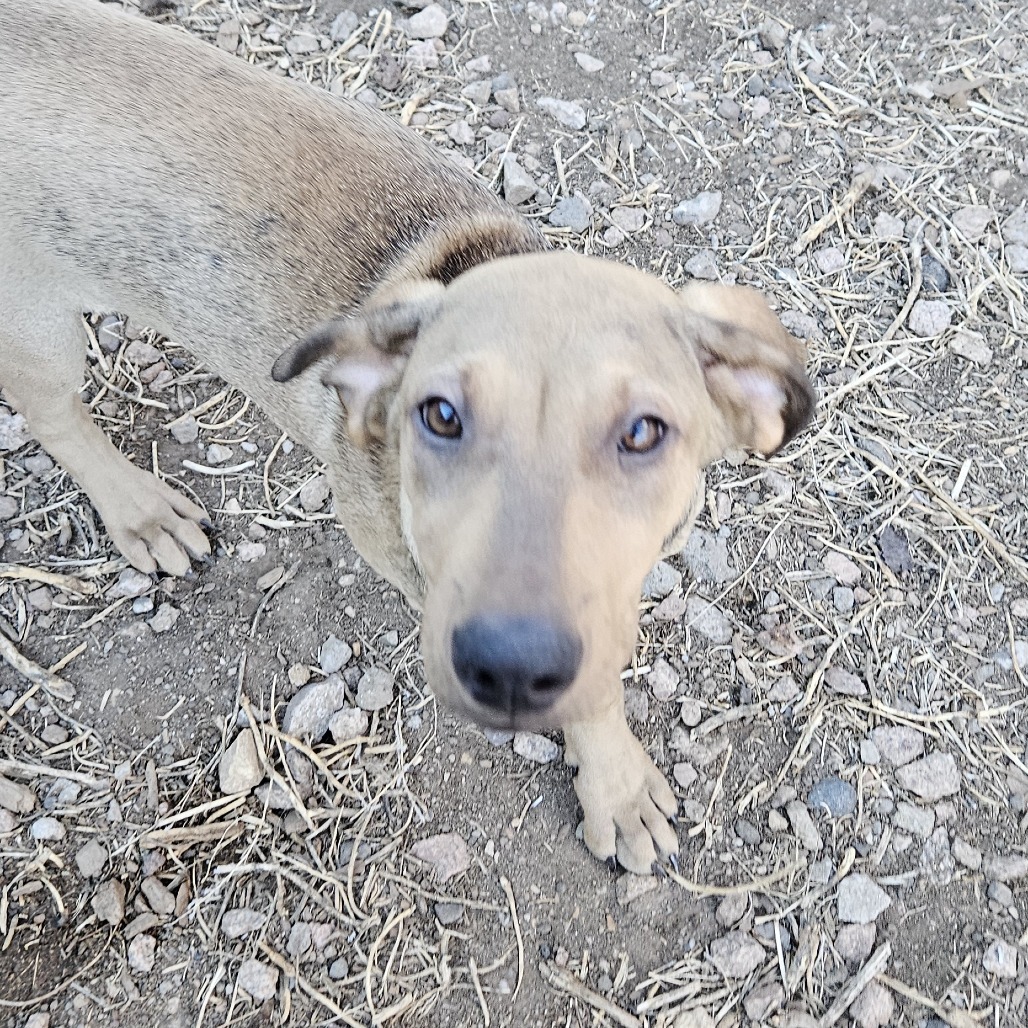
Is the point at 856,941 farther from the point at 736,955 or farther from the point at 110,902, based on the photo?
the point at 110,902

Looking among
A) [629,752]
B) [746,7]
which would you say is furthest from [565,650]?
[746,7]

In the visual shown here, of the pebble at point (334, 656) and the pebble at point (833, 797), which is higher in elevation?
the pebble at point (833, 797)

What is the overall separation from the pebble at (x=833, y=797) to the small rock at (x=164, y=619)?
2.79m

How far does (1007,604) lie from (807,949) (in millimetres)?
1674

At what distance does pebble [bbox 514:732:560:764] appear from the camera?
3.73 m

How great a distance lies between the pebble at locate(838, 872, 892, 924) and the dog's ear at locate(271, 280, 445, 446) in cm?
240

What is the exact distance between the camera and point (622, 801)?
348 centimetres

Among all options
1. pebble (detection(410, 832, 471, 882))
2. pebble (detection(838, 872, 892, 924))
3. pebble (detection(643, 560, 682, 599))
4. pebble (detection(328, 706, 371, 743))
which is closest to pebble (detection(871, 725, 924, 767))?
pebble (detection(838, 872, 892, 924))

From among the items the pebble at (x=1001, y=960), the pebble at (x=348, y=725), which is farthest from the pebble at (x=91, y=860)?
the pebble at (x=1001, y=960)

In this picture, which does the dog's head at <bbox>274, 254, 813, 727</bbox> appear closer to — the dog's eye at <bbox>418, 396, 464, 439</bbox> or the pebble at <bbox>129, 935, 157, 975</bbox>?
the dog's eye at <bbox>418, 396, 464, 439</bbox>

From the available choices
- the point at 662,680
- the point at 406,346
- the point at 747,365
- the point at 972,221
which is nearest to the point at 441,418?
the point at 406,346

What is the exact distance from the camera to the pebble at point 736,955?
3383 millimetres

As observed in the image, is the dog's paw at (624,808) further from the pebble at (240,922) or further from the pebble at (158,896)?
the pebble at (158,896)

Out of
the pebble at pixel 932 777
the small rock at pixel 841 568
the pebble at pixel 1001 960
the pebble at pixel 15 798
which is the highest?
the small rock at pixel 841 568
